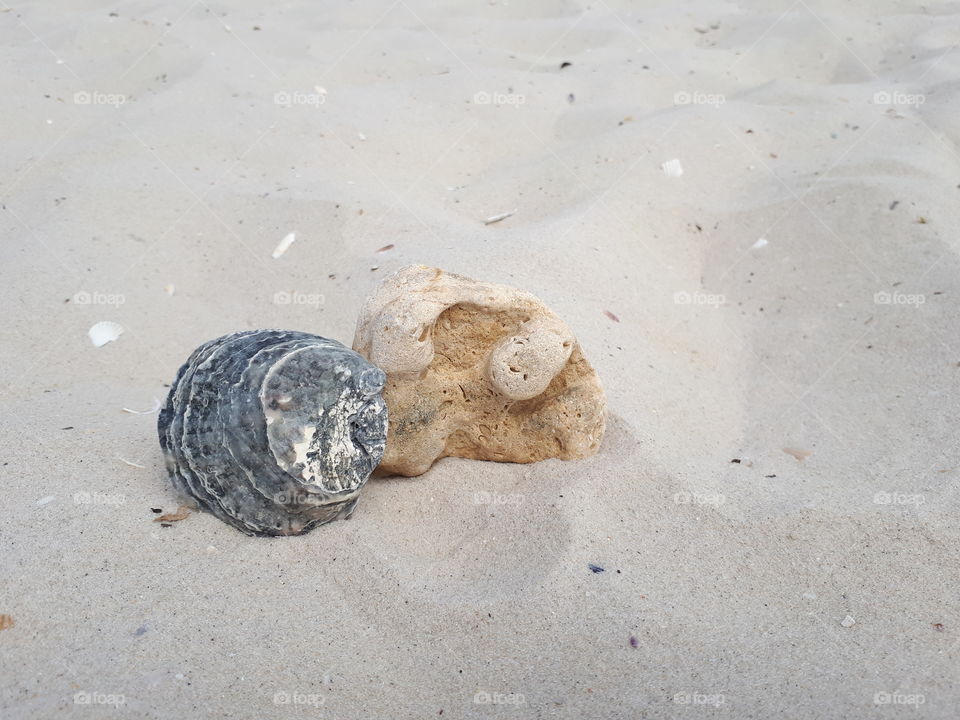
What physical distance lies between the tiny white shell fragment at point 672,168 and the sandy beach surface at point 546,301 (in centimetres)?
3

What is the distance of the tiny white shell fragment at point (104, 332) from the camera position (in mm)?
3535

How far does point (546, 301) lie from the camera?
341 cm

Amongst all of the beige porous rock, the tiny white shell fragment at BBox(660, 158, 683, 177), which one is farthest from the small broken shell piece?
the tiny white shell fragment at BBox(660, 158, 683, 177)

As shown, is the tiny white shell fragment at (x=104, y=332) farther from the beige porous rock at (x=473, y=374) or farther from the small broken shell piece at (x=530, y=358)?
the small broken shell piece at (x=530, y=358)

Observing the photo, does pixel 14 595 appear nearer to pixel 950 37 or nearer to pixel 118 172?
pixel 118 172

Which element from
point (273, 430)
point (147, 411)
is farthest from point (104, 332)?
point (273, 430)

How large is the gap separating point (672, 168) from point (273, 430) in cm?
312

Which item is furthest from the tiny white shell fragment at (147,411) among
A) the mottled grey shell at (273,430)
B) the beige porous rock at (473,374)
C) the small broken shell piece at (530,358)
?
the small broken shell piece at (530,358)

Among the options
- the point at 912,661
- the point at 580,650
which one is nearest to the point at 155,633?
the point at 580,650

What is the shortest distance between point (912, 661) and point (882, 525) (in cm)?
52

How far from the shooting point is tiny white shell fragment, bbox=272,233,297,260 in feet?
13.2

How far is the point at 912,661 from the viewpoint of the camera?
206 cm

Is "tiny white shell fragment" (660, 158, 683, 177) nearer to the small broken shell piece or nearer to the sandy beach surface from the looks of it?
the sandy beach surface

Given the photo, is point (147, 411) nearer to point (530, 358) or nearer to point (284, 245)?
point (284, 245)
